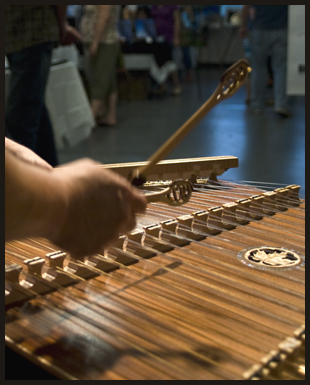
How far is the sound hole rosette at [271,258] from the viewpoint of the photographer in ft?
3.19

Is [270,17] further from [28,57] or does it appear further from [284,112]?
[28,57]

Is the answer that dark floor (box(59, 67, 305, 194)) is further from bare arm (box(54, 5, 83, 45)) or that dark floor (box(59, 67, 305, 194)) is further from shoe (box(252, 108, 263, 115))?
bare arm (box(54, 5, 83, 45))

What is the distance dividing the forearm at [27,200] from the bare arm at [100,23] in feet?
14.4

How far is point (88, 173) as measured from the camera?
0.75m

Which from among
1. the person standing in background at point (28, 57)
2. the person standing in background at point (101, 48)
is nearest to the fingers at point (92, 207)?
the person standing in background at point (28, 57)

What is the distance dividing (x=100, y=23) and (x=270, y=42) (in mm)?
1861

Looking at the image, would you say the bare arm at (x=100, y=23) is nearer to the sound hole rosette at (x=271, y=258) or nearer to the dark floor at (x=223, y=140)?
the dark floor at (x=223, y=140)

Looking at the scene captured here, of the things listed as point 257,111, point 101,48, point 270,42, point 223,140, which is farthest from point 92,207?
point 257,111

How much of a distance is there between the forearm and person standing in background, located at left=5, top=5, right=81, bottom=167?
1.80m

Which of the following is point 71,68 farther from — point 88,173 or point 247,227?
point 88,173

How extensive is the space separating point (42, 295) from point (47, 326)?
0.11 metres

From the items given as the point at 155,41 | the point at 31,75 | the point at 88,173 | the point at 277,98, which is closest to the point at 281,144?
the point at 277,98

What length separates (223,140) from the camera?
14.7 feet

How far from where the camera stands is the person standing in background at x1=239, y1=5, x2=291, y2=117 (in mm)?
5012
